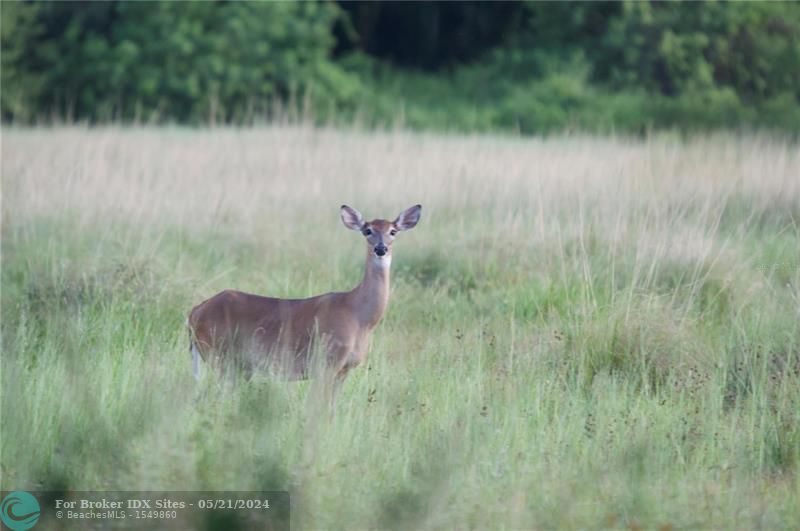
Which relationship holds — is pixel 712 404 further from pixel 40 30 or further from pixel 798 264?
pixel 40 30

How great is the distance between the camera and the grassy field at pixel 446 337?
5.29 metres

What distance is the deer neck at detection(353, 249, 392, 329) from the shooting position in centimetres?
672

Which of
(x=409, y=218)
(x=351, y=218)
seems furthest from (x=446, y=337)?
(x=351, y=218)

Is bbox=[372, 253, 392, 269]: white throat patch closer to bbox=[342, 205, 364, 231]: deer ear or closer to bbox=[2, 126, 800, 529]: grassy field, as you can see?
bbox=[342, 205, 364, 231]: deer ear

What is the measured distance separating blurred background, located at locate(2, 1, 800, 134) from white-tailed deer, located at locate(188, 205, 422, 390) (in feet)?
55.5

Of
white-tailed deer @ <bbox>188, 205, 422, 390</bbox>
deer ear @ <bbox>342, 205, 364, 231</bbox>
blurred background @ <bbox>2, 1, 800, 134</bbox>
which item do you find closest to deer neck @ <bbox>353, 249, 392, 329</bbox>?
white-tailed deer @ <bbox>188, 205, 422, 390</bbox>

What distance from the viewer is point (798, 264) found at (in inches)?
326

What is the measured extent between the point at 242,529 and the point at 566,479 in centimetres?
133

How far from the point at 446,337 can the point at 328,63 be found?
19954 millimetres

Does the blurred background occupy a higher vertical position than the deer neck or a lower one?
higher

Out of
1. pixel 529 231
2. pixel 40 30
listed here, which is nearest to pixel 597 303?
pixel 529 231

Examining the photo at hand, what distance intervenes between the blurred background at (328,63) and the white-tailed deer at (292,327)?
16.9 m

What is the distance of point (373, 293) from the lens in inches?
266

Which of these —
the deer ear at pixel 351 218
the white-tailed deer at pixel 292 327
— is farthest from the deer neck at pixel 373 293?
the deer ear at pixel 351 218
